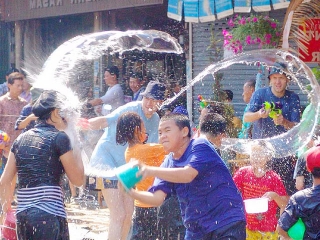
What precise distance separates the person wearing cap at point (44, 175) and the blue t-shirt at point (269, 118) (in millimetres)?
2657

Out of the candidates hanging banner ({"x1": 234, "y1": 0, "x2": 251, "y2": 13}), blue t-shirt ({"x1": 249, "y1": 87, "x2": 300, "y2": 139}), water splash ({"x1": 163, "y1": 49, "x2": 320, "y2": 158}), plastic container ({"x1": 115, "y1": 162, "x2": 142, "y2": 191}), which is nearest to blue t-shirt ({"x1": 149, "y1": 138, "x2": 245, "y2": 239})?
plastic container ({"x1": 115, "y1": 162, "x2": 142, "y2": 191})

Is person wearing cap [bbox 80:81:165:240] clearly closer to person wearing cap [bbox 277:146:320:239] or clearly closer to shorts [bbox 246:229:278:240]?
shorts [bbox 246:229:278:240]

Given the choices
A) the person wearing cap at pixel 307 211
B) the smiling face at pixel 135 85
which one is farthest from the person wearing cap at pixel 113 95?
the person wearing cap at pixel 307 211

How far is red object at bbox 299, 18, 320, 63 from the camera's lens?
908 cm

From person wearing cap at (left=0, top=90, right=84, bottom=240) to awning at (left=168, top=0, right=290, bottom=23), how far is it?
230 inches

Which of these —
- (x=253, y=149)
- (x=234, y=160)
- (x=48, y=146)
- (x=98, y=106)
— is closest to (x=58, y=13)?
(x=98, y=106)

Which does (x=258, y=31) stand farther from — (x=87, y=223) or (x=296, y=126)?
(x=87, y=223)

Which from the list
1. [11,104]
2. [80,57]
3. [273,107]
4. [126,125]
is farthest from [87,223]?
[273,107]

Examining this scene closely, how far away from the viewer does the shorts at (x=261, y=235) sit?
5.60 meters

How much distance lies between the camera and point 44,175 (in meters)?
4.56

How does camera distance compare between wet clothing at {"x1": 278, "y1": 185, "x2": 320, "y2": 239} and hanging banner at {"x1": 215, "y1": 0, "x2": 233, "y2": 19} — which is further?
hanging banner at {"x1": 215, "y1": 0, "x2": 233, "y2": 19}

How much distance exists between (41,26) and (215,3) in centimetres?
591

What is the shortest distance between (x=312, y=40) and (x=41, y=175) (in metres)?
5.90

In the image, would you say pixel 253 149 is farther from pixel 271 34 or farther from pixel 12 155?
pixel 271 34
